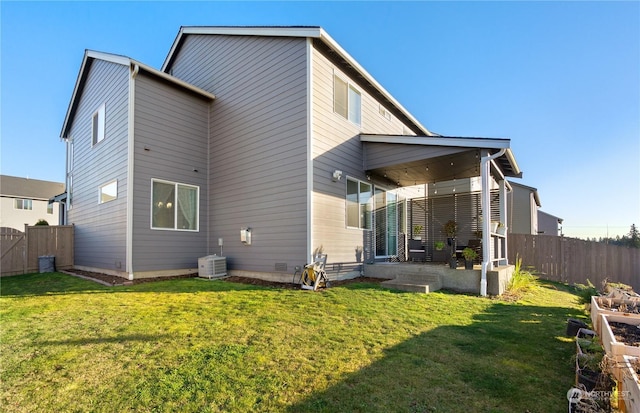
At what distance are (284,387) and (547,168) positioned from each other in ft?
67.3

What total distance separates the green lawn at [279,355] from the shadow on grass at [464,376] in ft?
0.05

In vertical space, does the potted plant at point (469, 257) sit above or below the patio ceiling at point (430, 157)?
below

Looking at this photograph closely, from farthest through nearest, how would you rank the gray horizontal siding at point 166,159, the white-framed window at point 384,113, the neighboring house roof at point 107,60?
the white-framed window at point 384,113 → the neighboring house roof at point 107,60 → the gray horizontal siding at point 166,159

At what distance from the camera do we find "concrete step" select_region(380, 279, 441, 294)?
21.7 ft

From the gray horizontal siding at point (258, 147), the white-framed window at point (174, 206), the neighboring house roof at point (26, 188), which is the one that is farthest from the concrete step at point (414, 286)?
the neighboring house roof at point (26, 188)

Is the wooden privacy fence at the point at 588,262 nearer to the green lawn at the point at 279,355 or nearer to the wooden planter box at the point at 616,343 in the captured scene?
the green lawn at the point at 279,355

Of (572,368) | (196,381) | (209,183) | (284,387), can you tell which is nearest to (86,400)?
(196,381)

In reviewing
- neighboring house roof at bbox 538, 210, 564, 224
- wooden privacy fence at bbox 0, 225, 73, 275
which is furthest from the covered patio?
neighboring house roof at bbox 538, 210, 564, 224

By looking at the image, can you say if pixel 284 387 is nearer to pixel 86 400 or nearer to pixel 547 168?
pixel 86 400

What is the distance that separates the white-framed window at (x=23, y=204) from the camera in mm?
27234

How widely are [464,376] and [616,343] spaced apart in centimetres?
127

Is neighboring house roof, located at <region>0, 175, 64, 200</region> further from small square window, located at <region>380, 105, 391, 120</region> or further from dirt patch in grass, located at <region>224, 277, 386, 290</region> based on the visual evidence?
small square window, located at <region>380, 105, 391, 120</region>

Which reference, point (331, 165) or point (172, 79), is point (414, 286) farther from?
point (172, 79)

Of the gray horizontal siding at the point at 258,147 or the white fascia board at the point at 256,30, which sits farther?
the gray horizontal siding at the point at 258,147
